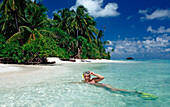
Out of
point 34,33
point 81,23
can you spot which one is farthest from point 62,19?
point 34,33

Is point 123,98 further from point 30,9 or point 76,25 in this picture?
point 76,25

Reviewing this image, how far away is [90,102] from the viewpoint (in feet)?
11.6

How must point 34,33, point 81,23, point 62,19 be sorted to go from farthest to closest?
point 62,19 < point 81,23 < point 34,33

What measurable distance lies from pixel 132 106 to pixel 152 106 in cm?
43

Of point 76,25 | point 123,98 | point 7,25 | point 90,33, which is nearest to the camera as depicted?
point 123,98

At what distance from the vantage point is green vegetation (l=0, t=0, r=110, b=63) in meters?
15.5

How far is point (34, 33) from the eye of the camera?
61.1 feet

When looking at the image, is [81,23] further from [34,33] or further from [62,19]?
[34,33]

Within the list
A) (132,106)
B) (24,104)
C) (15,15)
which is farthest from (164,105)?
(15,15)

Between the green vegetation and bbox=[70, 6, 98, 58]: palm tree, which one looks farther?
bbox=[70, 6, 98, 58]: palm tree

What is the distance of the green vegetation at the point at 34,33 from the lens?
15453 millimetres

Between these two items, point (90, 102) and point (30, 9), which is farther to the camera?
point (30, 9)

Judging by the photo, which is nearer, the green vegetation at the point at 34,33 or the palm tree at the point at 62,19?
the green vegetation at the point at 34,33

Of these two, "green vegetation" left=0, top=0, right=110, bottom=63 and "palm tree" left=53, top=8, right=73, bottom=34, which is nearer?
"green vegetation" left=0, top=0, right=110, bottom=63
